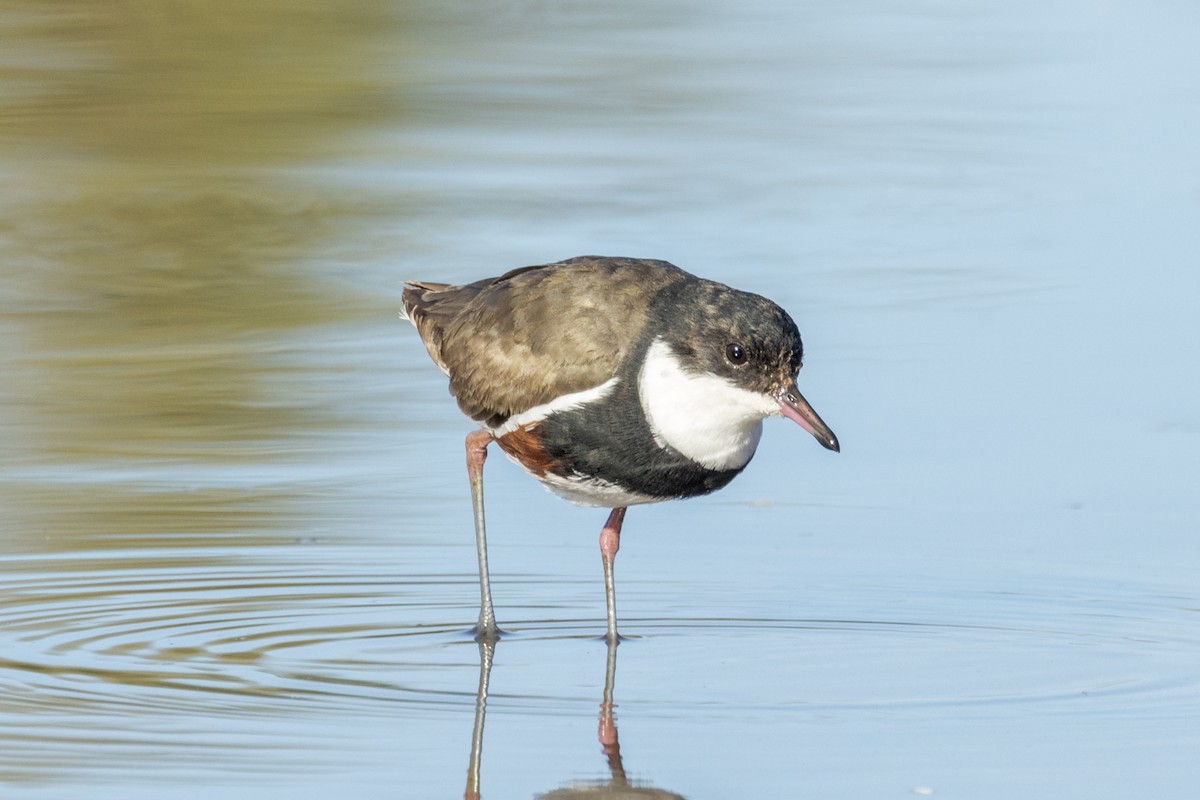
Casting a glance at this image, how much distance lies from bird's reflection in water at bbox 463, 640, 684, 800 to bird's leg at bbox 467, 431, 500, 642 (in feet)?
1.98

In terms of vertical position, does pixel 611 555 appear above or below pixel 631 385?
below

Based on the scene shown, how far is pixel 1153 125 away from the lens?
667 inches

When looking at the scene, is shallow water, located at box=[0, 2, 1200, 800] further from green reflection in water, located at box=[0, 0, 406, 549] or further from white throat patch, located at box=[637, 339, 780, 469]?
white throat patch, located at box=[637, 339, 780, 469]

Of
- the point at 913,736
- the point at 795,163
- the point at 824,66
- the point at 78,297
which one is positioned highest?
the point at 824,66

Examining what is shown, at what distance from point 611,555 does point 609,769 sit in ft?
6.80

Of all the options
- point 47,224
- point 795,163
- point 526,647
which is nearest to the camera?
point 526,647

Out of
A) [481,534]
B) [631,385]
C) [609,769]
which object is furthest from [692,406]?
[609,769]

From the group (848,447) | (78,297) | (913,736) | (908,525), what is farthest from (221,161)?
(913,736)

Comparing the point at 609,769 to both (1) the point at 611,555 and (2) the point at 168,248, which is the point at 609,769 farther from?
(2) the point at 168,248

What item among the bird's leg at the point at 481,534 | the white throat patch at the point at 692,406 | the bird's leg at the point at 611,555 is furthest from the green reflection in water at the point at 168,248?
the white throat patch at the point at 692,406

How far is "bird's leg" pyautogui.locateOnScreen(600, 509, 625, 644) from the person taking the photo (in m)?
8.48

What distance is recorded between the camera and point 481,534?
29.2ft

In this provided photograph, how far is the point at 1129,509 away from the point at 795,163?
7.44 m

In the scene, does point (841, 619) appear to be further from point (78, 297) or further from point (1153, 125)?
point (1153, 125)
